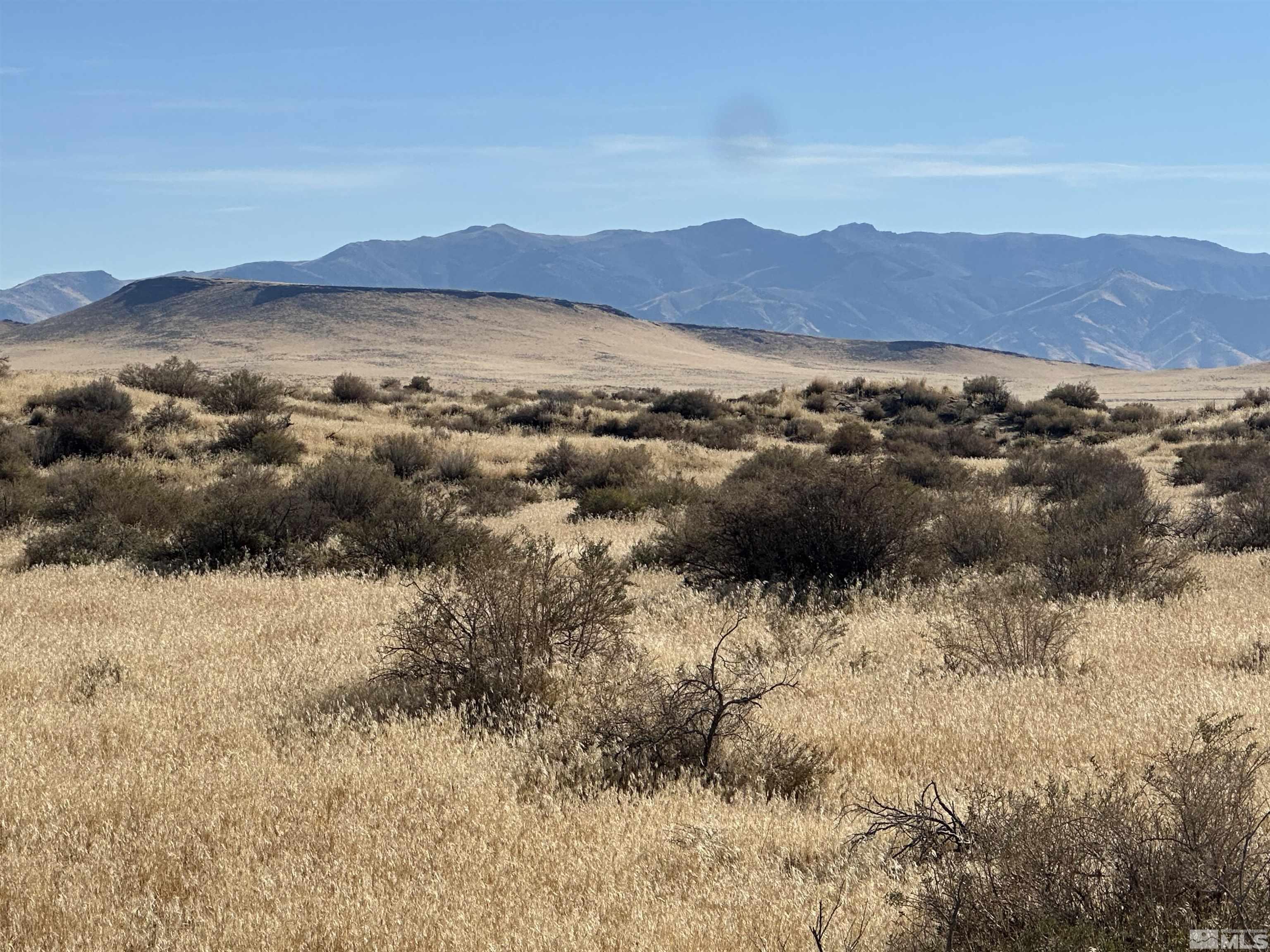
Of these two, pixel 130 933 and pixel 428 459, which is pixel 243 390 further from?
pixel 130 933

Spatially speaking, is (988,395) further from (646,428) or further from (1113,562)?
(1113,562)

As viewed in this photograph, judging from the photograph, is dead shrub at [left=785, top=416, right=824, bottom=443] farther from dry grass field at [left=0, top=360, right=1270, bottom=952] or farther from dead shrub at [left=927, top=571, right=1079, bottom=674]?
dead shrub at [left=927, top=571, right=1079, bottom=674]

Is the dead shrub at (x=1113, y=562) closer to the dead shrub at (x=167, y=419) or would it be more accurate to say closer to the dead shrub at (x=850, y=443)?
the dead shrub at (x=850, y=443)

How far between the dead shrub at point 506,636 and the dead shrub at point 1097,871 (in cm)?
298

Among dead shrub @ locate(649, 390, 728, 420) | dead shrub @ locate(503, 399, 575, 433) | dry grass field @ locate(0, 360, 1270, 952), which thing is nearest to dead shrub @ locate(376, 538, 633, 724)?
dry grass field @ locate(0, 360, 1270, 952)

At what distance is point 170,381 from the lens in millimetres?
30594

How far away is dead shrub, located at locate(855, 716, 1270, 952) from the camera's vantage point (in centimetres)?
300

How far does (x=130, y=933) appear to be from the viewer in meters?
3.72

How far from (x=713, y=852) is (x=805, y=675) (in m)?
3.11

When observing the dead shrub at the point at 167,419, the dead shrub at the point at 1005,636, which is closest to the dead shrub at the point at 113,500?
the dead shrub at the point at 167,419

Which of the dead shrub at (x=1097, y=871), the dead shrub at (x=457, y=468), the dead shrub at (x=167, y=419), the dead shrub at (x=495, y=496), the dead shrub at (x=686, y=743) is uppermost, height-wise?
the dead shrub at (x=167, y=419)

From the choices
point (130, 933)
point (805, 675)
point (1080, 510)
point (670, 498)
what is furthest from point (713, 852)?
point (670, 498)

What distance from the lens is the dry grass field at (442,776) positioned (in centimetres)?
378

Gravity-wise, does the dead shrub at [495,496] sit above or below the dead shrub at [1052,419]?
below
